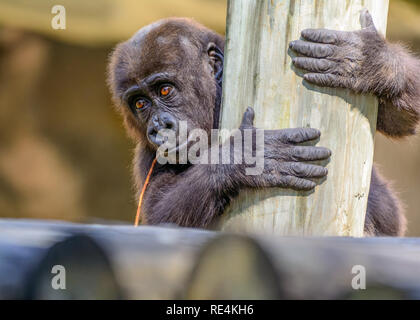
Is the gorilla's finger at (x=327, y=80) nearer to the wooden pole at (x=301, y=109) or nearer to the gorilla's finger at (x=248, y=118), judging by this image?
the wooden pole at (x=301, y=109)

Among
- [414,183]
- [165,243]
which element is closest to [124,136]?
[414,183]

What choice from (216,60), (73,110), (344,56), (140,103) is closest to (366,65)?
(344,56)

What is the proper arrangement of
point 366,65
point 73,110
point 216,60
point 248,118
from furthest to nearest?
point 73,110
point 216,60
point 366,65
point 248,118

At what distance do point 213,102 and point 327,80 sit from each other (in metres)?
1.50

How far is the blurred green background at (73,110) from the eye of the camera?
8.15 meters

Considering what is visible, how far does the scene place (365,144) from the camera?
2.76m

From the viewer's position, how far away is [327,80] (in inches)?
106

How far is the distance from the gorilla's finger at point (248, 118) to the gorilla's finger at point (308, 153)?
0.23 metres

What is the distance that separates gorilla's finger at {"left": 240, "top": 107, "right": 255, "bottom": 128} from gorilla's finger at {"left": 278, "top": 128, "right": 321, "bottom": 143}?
141 millimetres

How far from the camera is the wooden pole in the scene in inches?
105

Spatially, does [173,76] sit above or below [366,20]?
below

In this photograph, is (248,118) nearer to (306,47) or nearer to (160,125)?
(306,47)

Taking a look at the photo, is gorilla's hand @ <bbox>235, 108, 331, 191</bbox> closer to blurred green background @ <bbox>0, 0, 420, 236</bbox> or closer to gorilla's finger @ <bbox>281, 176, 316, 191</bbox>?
gorilla's finger @ <bbox>281, 176, 316, 191</bbox>
